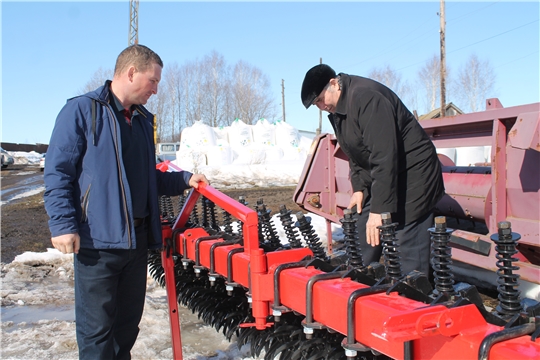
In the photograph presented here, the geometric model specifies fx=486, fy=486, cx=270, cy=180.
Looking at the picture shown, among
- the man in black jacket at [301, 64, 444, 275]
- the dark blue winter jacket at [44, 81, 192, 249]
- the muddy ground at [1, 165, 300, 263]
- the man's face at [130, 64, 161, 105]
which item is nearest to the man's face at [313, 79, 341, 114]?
the man in black jacket at [301, 64, 444, 275]

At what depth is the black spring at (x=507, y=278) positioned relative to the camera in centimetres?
156

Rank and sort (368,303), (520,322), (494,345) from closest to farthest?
1. (494,345)
2. (520,322)
3. (368,303)

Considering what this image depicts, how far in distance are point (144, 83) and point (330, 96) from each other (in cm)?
96

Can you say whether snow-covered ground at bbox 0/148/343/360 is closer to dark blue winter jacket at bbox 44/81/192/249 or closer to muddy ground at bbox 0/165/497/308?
muddy ground at bbox 0/165/497/308

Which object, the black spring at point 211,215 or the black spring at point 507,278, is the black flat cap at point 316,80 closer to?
the black spring at point 507,278

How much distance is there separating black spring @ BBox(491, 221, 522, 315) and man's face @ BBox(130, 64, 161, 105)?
1695 millimetres

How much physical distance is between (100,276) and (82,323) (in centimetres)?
24

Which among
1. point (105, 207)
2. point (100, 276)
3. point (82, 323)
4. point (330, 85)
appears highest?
point (330, 85)

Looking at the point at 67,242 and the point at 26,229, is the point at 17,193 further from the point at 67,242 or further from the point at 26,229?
the point at 67,242

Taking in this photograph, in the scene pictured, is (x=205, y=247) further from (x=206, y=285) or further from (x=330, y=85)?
(x=330, y=85)

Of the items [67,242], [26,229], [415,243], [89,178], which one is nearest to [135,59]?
[89,178]

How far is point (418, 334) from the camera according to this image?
1.29 metres

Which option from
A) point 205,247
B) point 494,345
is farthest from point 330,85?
point 494,345

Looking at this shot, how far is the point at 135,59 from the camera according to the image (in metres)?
2.34
